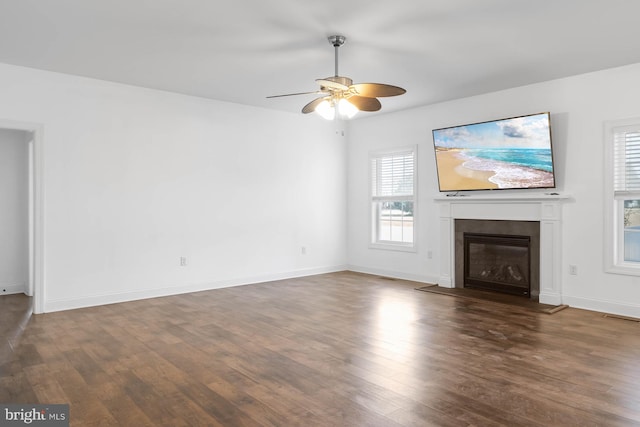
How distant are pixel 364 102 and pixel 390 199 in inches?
131

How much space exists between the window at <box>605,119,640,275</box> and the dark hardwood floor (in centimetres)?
73

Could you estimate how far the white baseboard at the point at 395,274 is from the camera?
6490 mm

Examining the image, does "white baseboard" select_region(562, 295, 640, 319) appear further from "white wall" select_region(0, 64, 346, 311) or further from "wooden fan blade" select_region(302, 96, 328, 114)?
"white wall" select_region(0, 64, 346, 311)

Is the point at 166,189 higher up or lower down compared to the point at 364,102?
lower down

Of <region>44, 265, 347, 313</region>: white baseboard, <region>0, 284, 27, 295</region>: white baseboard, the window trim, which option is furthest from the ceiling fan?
<region>0, 284, 27, 295</region>: white baseboard

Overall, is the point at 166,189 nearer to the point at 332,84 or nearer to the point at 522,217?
the point at 332,84

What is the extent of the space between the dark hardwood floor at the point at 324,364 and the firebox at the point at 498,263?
62 cm

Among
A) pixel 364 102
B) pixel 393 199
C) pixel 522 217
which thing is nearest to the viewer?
pixel 364 102

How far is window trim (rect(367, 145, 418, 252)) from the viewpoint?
6.70 m

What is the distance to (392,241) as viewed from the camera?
23.5 feet

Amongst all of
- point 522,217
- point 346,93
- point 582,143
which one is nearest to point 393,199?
point 522,217

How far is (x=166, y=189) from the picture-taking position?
570 centimetres

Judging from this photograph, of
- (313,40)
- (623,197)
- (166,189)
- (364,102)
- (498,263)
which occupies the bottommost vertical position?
(498,263)

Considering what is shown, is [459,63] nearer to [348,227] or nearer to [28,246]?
[348,227]
